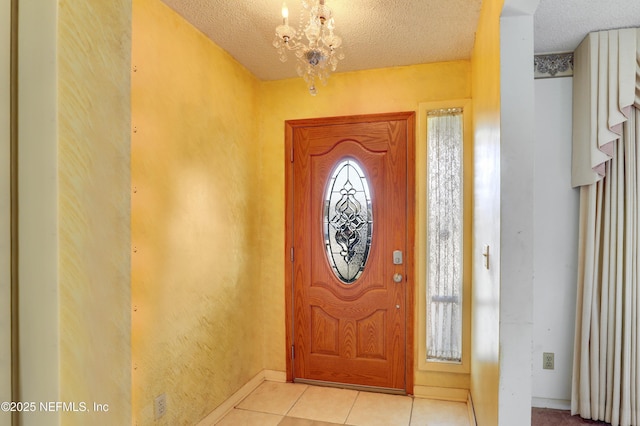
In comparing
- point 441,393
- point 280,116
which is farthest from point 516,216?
point 280,116

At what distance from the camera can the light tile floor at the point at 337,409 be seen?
253cm

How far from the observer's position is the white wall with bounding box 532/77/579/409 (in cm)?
270

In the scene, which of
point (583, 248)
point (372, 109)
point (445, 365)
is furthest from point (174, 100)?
point (583, 248)

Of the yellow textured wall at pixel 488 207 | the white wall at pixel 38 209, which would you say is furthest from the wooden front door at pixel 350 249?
the white wall at pixel 38 209

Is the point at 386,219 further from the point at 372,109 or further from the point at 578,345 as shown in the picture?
the point at 578,345

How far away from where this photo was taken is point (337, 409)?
8.86 ft

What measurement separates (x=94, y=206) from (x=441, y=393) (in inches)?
118

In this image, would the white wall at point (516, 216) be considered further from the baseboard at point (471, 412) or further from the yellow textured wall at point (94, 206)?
the yellow textured wall at point (94, 206)

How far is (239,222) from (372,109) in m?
1.41

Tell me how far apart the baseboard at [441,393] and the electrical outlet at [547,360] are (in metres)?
0.60

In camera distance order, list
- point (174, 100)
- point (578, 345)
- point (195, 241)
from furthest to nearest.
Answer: point (578, 345) → point (195, 241) → point (174, 100)

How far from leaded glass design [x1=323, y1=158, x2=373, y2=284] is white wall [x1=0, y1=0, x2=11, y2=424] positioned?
2703 mm

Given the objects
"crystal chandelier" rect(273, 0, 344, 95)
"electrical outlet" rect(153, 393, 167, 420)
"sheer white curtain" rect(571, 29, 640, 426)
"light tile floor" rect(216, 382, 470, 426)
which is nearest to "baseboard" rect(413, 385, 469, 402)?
"light tile floor" rect(216, 382, 470, 426)

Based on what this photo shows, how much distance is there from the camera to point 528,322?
1483 mm
